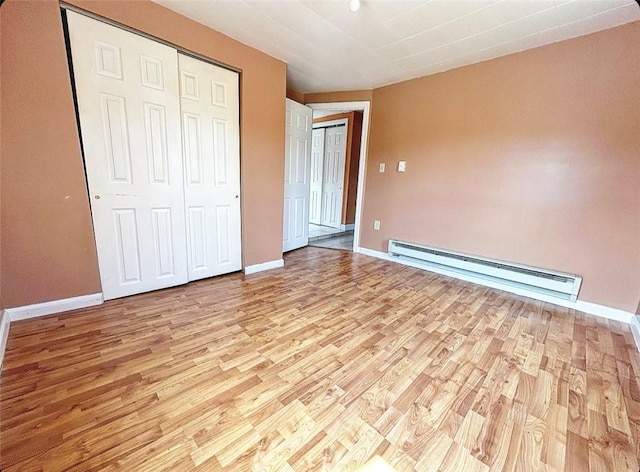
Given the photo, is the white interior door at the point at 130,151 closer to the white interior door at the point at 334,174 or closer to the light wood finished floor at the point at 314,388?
the light wood finished floor at the point at 314,388

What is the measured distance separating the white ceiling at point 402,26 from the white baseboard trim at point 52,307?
2384mm

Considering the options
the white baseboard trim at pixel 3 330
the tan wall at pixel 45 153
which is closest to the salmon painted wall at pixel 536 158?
the tan wall at pixel 45 153

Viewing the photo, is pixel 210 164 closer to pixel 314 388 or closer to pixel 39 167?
pixel 39 167

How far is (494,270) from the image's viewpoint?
2.82 metres

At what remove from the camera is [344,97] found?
390cm

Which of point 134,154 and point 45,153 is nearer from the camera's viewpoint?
point 45,153

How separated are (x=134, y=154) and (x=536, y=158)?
3.64 m

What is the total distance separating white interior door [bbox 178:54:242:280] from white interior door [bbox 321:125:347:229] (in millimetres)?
3054

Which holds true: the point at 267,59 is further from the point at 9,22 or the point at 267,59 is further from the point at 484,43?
the point at 484,43

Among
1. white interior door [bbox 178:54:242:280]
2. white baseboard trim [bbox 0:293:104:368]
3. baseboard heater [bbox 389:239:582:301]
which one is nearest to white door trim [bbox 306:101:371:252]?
baseboard heater [bbox 389:239:582:301]

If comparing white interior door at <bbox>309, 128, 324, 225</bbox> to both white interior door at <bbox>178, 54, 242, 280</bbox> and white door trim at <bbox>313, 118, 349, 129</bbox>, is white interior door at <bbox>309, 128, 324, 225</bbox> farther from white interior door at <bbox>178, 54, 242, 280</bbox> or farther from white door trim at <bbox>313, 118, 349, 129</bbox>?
white interior door at <bbox>178, 54, 242, 280</bbox>

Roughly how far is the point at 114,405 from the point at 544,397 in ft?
7.22

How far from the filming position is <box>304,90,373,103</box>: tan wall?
3.78 meters

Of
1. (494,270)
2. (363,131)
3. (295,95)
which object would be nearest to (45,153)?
(295,95)
